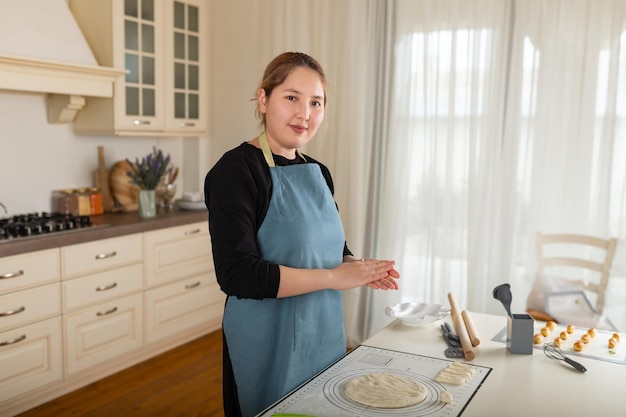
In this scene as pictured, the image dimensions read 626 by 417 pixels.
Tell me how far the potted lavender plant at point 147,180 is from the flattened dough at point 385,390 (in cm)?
263

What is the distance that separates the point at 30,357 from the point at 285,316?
188 centimetres

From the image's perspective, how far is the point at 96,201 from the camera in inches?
152

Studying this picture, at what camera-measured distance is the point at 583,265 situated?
3.33 metres

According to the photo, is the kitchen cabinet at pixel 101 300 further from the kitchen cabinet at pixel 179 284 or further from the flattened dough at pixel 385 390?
the flattened dough at pixel 385 390

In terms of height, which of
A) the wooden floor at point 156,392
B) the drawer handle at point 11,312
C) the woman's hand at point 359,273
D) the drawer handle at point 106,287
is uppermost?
the woman's hand at point 359,273

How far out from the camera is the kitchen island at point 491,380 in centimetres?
139

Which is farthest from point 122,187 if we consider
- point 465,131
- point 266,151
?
point 266,151

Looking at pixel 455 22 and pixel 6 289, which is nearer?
pixel 6 289

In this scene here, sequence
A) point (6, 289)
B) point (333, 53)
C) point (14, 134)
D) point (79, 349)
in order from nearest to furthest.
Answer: point (6, 289) < point (79, 349) < point (14, 134) < point (333, 53)

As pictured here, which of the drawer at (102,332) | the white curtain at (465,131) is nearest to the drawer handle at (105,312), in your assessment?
the drawer at (102,332)

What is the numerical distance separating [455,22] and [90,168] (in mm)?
2460

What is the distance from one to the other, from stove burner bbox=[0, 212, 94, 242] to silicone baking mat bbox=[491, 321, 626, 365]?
2287mm

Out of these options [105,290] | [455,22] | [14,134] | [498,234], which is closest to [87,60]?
[14,134]

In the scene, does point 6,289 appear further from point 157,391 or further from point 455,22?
point 455,22
